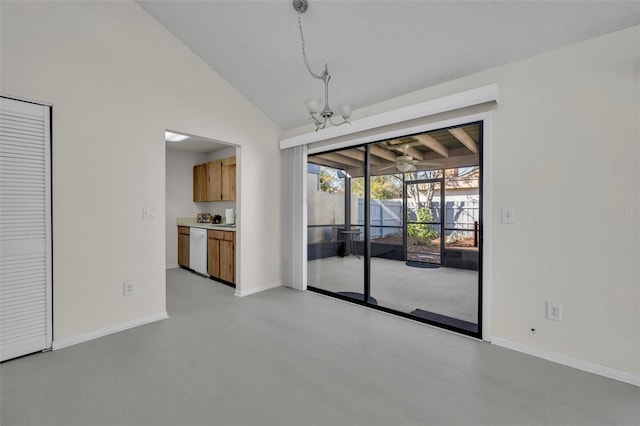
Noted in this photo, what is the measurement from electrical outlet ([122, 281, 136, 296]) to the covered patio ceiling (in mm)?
2719

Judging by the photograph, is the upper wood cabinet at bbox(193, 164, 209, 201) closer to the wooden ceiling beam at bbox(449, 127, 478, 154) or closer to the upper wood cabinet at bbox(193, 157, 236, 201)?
the upper wood cabinet at bbox(193, 157, 236, 201)

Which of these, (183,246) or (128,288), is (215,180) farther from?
(128,288)

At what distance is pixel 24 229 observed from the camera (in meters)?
2.28

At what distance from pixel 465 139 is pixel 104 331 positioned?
4120mm

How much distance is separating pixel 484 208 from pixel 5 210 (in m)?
3.95

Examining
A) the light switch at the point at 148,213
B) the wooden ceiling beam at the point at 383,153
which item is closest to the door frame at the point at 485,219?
the wooden ceiling beam at the point at 383,153

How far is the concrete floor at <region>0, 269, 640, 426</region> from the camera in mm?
1618

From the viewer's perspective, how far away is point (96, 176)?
2598mm

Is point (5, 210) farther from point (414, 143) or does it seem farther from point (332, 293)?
point (414, 143)

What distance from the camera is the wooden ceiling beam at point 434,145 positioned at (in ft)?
10.9

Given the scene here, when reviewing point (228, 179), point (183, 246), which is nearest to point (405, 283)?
point (228, 179)

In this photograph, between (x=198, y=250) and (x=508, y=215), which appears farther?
(x=198, y=250)

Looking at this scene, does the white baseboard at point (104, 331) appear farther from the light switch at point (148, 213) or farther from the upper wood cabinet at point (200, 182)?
the upper wood cabinet at point (200, 182)

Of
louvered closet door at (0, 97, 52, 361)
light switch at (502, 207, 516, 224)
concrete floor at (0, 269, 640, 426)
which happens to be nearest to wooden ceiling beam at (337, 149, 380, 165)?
light switch at (502, 207, 516, 224)
